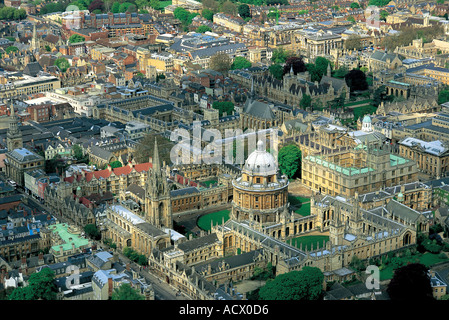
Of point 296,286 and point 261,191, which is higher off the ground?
point 261,191

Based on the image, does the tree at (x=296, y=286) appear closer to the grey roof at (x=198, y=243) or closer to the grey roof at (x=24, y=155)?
the grey roof at (x=198, y=243)

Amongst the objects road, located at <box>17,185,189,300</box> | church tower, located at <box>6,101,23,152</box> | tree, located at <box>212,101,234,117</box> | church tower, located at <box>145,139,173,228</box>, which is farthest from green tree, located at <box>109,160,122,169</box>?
tree, located at <box>212,101,234,117</box>

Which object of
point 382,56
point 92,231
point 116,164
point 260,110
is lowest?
point 92,231

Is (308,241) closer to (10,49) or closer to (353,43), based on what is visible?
(353,43)

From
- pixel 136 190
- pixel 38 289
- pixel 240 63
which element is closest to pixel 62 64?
pixel 240 63

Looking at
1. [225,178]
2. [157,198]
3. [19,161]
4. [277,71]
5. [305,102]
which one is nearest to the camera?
[157,198]

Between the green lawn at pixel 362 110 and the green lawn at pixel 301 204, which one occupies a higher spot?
the green lawn at pixel 362 110

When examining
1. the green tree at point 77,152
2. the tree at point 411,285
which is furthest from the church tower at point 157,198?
the tree at point 411,285
